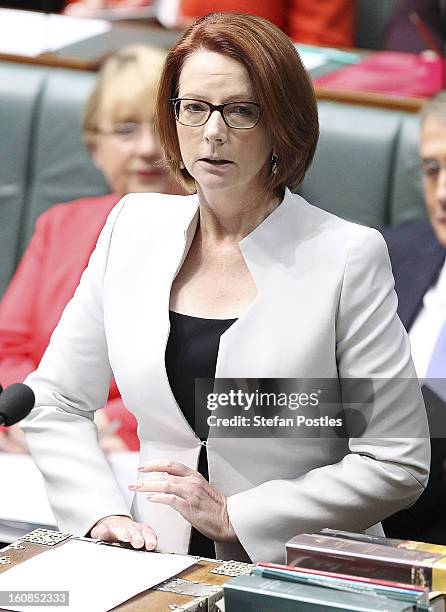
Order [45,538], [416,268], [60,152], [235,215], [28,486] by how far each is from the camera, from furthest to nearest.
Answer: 1. [60,152]
2. [416,268]
3. [28,486]
4. [235,215]
5. [45,538]

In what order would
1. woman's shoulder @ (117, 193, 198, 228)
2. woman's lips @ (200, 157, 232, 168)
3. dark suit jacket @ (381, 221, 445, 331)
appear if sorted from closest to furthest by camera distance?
1. woman's lips @ (200, 157, 232, 168)
2. woman's shoulder @ (117, 193, 198, 228)
3. dark suit jacket @ (381, 221, 445, 331)

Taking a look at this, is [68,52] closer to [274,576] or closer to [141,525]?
[141,525]

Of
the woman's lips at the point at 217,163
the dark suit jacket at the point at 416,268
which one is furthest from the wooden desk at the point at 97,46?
the woman's lips at the point at 217,163

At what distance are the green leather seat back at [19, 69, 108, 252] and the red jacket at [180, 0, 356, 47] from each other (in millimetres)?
444

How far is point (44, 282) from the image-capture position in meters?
3.23

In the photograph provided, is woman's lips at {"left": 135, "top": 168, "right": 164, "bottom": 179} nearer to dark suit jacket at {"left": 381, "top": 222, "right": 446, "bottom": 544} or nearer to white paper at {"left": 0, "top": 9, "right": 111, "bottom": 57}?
dark suit jacket at {"left": 381, "top": 222, "right": 446, "bottom": 544}

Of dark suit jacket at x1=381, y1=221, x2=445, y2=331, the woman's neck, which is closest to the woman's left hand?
the woman's neck

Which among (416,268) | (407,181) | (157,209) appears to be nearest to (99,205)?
(407,181)

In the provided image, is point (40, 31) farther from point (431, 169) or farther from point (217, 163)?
point (217, 163)

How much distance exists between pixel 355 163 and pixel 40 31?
44.2 inches

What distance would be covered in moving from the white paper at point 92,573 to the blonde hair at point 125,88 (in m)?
1.71

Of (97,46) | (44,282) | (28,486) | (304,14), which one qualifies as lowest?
(28,486)

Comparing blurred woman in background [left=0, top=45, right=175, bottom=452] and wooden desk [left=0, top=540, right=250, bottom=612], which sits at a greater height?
blurred woman in background [left=0, top=45, right=175, bottom=452]

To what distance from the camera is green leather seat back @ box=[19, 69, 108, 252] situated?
11.5 feet
